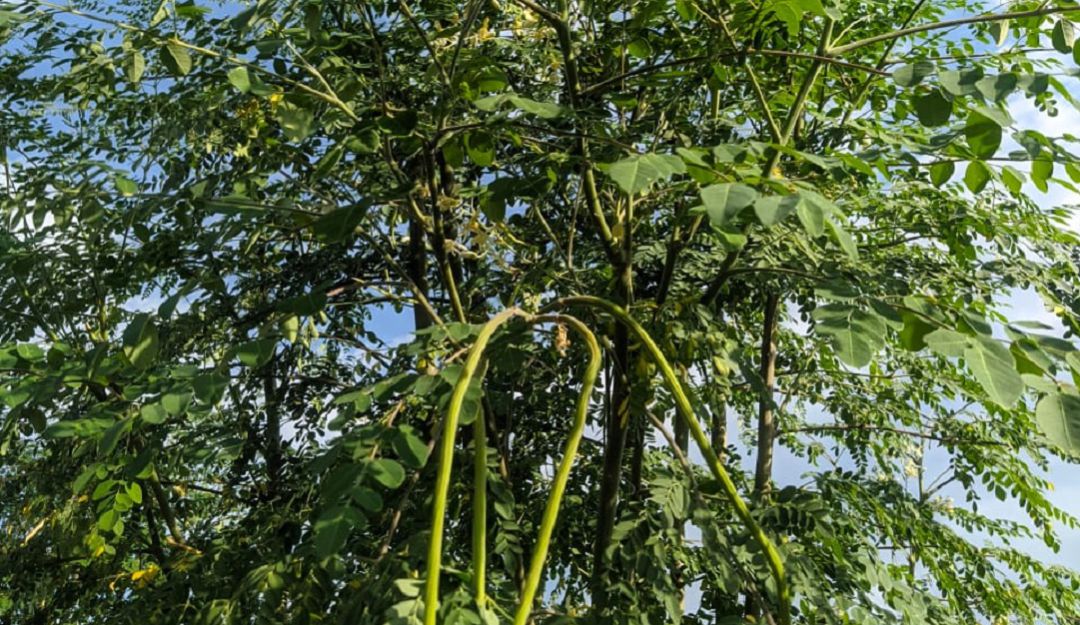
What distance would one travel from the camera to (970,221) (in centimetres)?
250

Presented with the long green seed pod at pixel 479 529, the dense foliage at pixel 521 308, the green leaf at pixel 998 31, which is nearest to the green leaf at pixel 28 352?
the dense foliage at pixel 521 308

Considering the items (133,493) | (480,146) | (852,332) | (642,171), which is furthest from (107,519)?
(852,332)

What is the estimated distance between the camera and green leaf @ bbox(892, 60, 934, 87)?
4.35ft

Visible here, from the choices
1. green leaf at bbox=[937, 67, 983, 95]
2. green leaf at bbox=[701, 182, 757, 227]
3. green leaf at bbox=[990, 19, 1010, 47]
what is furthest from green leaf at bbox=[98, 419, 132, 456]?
green leaf at bbox=[990, 19, 1010, 47]

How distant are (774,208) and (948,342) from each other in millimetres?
253

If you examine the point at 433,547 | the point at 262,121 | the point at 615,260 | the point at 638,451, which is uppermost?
the point at 262,121

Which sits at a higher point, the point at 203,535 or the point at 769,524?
the point at 203,535

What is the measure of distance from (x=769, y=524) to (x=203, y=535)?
221cm

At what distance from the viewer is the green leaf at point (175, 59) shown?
5.33 feet

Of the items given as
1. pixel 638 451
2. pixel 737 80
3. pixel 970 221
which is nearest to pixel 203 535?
pixel 638 451

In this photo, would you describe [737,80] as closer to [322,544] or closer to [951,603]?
[322,544]

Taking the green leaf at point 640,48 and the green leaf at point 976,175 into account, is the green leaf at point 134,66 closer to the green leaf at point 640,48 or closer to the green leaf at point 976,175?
the green leaf at point 640,48

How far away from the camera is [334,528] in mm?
1324

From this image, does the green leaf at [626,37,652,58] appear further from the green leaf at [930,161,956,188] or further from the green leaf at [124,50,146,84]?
the green leaf at [124,50,146,84]
